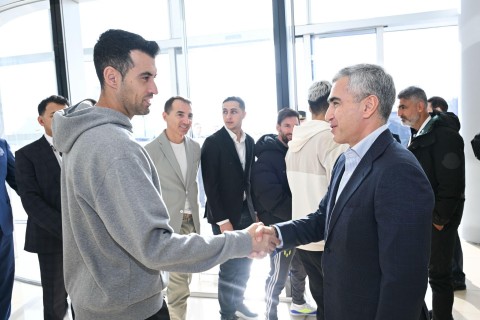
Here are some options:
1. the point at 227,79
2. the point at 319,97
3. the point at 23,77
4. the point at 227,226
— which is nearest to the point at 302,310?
the point at 227,226

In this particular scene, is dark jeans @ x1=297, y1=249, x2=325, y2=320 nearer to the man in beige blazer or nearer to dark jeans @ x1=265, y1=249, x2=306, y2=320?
dark jeans @ x1=265, y1=249, x2=306, y2=320

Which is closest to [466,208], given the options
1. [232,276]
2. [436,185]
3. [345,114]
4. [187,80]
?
[436,185]

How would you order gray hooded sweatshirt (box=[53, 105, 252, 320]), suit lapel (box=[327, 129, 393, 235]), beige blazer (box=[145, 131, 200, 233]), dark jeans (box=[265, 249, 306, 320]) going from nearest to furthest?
gray hooded sweatshirt (box=[53, 105, 252, 320]), suit lapel (box=[327, 129, 393, 235]), dark jeans (box=[265, 249, 306, 320]), beige blazer (box=[145, 131, 200, 233])

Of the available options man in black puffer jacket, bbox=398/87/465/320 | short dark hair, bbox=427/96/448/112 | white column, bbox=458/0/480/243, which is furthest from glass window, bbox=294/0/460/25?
man in black puffer jacket, bbox=398/87/465/320

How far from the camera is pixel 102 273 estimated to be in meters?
1.13

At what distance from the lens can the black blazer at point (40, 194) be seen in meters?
2.33

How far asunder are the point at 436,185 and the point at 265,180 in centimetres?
114

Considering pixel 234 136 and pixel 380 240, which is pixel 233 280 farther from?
pixel 380 240

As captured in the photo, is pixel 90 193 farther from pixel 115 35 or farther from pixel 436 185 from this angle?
pixel 436 185

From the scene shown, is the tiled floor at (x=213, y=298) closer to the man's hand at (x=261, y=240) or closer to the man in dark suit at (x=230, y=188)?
the man in dark suit at (x=230, y=188)

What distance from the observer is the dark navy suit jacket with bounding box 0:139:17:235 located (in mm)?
2500

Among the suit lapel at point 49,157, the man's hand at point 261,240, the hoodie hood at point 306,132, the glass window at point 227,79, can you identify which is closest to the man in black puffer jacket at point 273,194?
the hoodie hood at point 306,132

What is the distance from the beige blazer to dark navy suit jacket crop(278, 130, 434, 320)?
151 centimetres

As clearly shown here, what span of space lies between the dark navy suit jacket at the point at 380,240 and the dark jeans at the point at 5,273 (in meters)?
2.22
